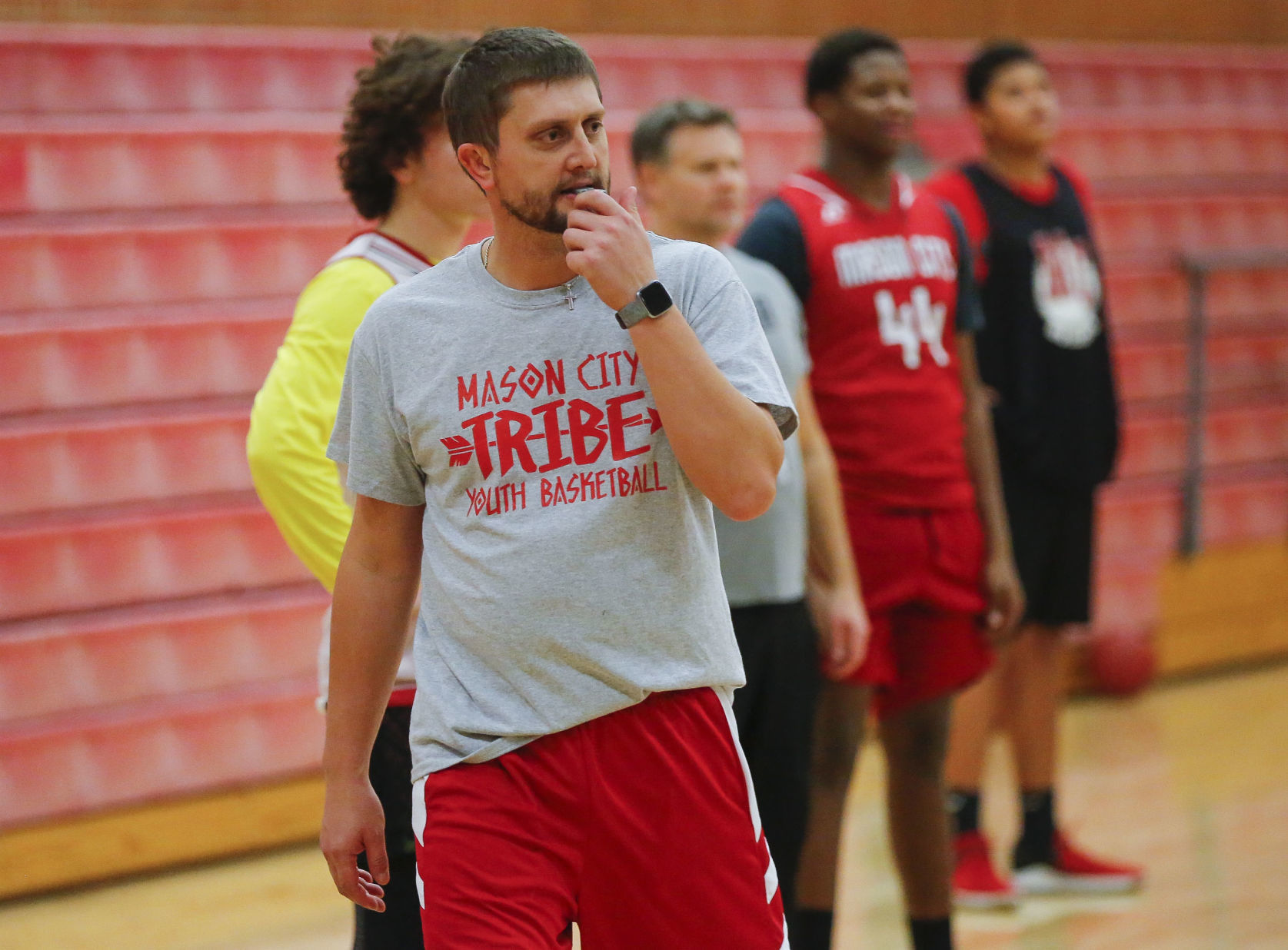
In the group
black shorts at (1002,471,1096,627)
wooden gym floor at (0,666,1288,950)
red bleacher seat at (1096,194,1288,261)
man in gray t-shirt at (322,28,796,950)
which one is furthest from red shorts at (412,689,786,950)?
red bleacher seat at (1096,194,1288,261)

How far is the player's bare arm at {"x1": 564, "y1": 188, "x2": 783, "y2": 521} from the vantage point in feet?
4.69

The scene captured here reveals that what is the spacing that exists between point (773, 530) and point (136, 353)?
2188mm

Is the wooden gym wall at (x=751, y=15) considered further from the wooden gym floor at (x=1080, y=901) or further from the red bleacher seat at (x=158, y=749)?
the wooden gym floor at (x=1080, y=901)

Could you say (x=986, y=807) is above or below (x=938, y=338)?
below

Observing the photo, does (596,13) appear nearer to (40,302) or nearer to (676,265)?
(40,302)

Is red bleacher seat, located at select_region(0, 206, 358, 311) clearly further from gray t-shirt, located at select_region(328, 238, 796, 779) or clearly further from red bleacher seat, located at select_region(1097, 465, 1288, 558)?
red bleacher seat, located at select_region(1097, 465, 1288, 558)

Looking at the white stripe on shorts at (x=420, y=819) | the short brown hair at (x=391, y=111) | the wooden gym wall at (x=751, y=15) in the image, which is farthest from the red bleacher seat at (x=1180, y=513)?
the white stripe on shorts at (x=420, y=819)

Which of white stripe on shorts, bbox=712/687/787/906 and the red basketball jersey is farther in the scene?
the red basketball jersey

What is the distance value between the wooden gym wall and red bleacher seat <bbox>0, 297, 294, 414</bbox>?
94 cm

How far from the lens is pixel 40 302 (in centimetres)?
392

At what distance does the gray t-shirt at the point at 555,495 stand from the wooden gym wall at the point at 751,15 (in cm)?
320

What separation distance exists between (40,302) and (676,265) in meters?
2.84

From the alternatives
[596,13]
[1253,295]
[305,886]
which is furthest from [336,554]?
[1253,295]

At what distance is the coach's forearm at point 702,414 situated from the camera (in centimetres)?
143
